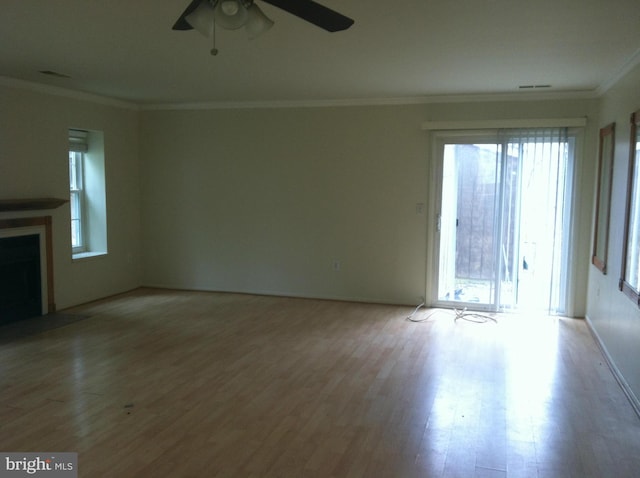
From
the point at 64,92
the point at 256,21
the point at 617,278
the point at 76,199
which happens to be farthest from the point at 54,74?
the point at 617,278

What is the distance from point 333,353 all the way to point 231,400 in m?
1.20

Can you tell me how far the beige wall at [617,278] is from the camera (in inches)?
136

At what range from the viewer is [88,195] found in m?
6.26

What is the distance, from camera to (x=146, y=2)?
2801 mm

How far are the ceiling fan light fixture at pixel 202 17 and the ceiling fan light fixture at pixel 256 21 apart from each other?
0.15 m

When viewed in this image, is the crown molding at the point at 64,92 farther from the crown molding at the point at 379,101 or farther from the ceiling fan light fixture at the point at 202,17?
the ceiling fan light fixture at the point at 202,17

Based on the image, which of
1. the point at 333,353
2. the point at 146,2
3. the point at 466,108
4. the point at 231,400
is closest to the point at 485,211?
the point at 466,108

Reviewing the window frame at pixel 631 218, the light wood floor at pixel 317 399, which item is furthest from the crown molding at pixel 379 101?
the light wood floor at pixel 317 399

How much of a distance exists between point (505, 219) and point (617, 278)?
5.48ft

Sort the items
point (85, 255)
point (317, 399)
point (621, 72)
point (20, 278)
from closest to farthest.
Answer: point (317, 399)
point (621, 72)
point (20, 278)
point (85, 255)

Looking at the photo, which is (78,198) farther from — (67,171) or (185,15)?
(185,15)

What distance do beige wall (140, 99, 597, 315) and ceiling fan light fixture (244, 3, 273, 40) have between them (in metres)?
3.85

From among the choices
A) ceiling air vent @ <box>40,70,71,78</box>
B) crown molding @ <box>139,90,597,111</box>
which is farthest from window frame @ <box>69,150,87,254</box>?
ceiling air vent @ <box>40,70,71,78</box>

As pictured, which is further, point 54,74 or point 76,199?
point 76,199
